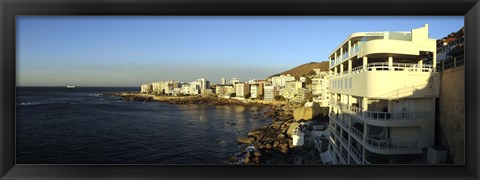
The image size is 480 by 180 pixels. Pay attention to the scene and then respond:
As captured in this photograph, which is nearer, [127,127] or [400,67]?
[400,67]

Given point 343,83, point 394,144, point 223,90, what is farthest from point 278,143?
point 394,144

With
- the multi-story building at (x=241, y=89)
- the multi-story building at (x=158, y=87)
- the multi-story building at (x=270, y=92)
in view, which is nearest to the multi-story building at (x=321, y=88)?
the multi-story building at (x=270, y=92)

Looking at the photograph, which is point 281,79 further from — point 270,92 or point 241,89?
point 241,89

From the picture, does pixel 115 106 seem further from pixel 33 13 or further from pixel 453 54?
pixel 453 54

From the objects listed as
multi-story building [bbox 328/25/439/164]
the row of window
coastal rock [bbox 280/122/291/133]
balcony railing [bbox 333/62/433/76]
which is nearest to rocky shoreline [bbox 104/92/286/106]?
coastal rock [bbox 280/122/291/133]

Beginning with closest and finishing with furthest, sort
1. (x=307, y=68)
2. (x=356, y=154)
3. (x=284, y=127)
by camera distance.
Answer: (x=356, y=154)
(x=307, y=68)
(x=284, y=127)

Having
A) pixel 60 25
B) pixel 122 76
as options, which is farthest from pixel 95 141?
pixel 60 25

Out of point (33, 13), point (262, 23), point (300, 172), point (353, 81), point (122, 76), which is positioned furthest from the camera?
point (122, 76)
